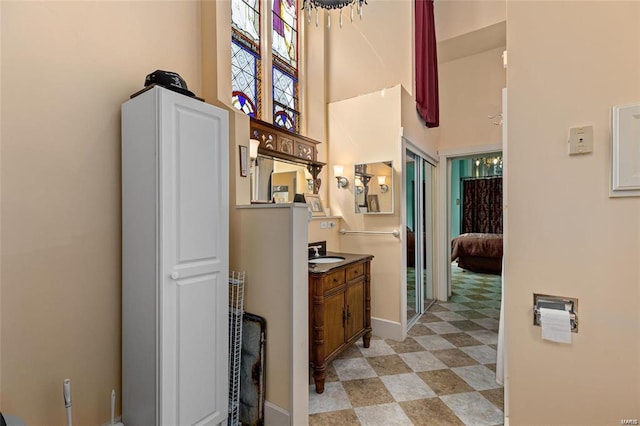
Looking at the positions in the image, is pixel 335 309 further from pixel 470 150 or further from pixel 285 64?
pixel 470 150

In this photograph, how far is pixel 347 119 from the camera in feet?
11.0

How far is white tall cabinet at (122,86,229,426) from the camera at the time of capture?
1392 millimetres

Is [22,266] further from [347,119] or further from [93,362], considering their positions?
[347,119]

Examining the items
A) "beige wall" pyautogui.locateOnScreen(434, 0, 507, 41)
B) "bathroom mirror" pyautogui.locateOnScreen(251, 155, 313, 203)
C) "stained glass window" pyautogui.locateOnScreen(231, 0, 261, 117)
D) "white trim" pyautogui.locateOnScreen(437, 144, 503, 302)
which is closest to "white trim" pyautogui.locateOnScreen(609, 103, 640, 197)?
"bathroom mirror" pyautogui.locateOnScreen(251, 155, 313, 203)

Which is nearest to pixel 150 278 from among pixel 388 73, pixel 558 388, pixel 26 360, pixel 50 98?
pixel 26 360

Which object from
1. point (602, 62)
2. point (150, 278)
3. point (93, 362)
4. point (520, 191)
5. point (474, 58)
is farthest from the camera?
point (474, 58)

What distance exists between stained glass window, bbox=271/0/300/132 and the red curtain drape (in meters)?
1.44

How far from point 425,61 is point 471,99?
1.45 m

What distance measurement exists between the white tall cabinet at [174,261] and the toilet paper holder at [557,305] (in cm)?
157

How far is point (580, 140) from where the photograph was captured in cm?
119

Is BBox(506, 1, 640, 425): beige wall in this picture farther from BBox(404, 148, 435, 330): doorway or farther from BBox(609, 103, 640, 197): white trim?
BBox(404, 148, 435, 330): doorway

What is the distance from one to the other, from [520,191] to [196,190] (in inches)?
62.3

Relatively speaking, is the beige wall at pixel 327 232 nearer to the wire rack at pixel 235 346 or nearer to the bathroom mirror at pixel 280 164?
the bathroom mirror at pixel 280 164

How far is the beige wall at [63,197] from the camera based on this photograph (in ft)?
4.30
